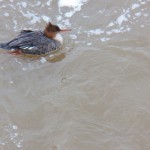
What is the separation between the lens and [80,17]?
7992mm

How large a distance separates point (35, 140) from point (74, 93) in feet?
3.48

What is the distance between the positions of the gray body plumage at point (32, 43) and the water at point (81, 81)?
0.49 feet

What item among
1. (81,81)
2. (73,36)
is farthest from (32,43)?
(81,81)

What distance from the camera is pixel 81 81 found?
252 inches

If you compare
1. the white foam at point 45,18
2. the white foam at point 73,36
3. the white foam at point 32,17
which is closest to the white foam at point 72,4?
the white foam at point 45,18

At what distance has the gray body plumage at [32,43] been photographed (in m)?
7.14

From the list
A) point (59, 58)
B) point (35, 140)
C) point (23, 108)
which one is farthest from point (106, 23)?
point (35, 140)

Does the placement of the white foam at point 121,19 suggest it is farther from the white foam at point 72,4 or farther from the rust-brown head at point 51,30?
the rust-brown head at point 51,30

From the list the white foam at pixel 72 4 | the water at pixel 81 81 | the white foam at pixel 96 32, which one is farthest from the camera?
the white foam at pixel 72 4

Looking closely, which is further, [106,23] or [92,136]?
[106,23]

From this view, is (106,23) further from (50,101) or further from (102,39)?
(50,101)

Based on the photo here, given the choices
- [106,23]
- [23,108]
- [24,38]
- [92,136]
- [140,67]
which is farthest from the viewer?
[106,23]

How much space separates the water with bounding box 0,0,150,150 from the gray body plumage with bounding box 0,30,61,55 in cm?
15

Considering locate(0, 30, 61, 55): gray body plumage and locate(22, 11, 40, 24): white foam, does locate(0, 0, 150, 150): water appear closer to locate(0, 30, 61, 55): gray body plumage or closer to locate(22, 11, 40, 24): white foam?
locate(22, 11, 40, 24): white foam
